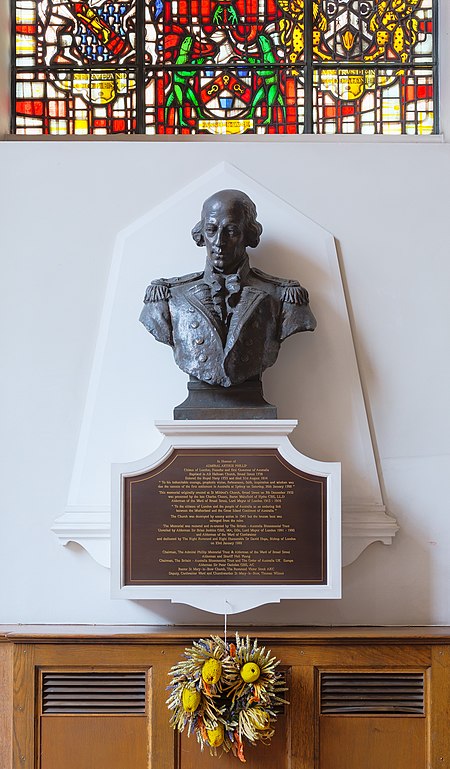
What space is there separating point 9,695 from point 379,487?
6.10 ft

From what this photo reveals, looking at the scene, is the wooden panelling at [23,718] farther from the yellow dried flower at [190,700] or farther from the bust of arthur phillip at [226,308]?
the bust of arthur phillip at [226,308]

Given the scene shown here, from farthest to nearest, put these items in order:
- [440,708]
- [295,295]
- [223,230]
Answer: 1. [295,295]
2. [223,230]
3. [440,708]

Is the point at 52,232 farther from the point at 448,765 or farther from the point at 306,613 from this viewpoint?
the point at 448,765

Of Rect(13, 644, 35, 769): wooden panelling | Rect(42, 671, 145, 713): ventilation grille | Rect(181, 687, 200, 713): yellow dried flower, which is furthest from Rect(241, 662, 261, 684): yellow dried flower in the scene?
Rect(13, 644, 35, 769): wooden panelling

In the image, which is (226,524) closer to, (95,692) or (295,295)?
(95,692)

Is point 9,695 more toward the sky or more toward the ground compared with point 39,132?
more toward the ground

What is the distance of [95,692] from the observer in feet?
13.6

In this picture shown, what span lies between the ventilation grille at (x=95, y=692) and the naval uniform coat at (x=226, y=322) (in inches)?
52.2

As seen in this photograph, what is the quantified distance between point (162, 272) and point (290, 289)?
0.63m

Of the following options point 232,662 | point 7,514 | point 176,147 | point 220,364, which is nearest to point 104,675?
point 232,662

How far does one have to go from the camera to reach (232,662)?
3889 mm

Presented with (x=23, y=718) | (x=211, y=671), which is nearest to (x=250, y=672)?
(x=211, y=671)

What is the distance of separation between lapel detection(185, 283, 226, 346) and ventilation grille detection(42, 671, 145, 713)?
1.50 meters

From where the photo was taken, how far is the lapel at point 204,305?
13.9 ft
